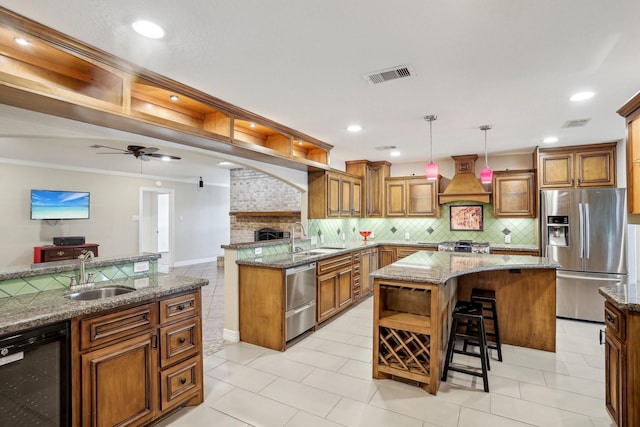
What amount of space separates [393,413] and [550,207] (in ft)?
13.5

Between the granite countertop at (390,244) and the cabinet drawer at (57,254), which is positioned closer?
the granite countertop at (390,244)

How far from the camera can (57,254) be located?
21.2 feet

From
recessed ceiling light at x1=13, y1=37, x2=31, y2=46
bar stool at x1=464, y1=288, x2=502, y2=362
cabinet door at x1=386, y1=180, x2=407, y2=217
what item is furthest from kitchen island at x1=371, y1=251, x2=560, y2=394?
recessed ceiling light at x1=13, y1=37, x2=31, y2=46

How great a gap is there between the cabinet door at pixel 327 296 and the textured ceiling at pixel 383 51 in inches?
82.8

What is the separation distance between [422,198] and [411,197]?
218 mm

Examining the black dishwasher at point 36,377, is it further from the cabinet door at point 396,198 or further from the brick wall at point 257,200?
the cabinet door at point 396,198

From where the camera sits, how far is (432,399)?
257 centimetres

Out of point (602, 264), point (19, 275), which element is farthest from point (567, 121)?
point (19, 275)

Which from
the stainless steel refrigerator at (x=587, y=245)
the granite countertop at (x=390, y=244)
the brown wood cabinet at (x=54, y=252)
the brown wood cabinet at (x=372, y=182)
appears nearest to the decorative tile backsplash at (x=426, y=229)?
the granite countertop at (x=390, y=244)

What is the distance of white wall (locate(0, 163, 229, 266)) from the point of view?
6309 mm

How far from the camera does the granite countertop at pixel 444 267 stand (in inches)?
108

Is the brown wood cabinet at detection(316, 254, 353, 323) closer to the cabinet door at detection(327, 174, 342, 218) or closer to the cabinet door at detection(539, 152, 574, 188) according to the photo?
the cabinet door at detection(327, 174, 342, 218)

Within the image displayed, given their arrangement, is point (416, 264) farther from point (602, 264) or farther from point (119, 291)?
point (602, 264)

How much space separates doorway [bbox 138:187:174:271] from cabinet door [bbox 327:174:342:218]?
5516 millimetres
